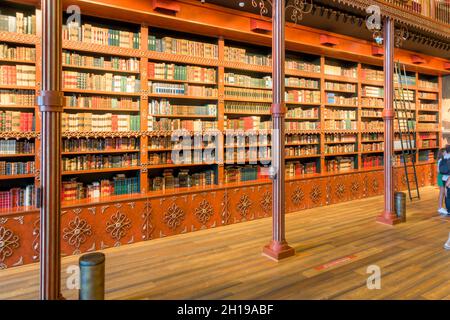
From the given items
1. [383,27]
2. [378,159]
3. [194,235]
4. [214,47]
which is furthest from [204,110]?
[378,159]

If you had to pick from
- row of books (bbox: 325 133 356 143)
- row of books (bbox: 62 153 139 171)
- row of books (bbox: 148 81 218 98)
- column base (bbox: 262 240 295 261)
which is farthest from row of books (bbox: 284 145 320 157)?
row of books (bbox: 62 153 139 171)

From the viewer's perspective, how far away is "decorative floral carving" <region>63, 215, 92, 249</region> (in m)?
3.65

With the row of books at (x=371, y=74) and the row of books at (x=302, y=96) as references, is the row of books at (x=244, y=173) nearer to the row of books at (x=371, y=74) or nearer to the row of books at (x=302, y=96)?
the row of books at (x=302, y=96)

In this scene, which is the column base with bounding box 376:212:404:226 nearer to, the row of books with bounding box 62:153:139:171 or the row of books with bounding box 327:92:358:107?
the row of books with bounding box 327:92:358:107

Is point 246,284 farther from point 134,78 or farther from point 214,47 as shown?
point 214,47

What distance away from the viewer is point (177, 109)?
15.5 feet

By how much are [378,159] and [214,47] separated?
16.0 ft

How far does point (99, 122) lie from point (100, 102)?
0.92 ft

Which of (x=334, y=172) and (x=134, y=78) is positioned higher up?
(x=134, y=78)

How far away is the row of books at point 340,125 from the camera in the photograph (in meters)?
6.46

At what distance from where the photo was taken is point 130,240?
13.3 ft

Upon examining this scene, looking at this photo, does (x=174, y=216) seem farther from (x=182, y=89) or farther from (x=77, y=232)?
(x=182, y=89)

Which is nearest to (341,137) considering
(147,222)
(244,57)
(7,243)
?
(244,57)

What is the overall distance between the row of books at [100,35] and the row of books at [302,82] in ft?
9.43
